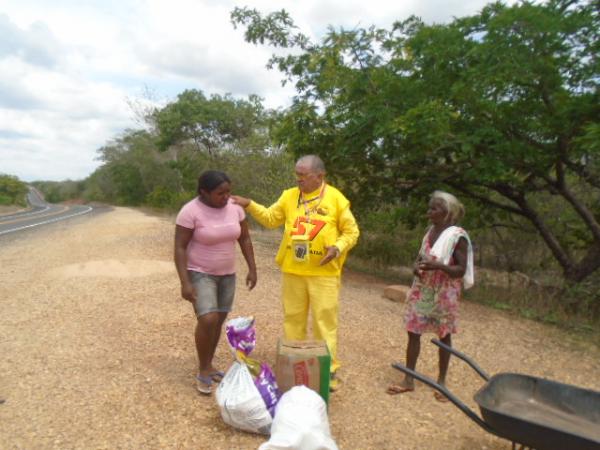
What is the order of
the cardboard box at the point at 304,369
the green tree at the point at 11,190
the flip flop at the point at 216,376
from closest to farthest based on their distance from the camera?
the cardboard box at the point at 304,369 < the flip flop at the point at 216,376 < the green tree at the point at 11,190

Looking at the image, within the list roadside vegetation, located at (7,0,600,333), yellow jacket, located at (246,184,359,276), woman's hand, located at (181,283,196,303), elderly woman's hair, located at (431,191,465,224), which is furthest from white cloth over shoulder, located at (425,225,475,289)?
roadside vegetation, located at (7,0,600,333)

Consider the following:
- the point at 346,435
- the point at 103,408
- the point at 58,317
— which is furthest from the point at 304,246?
the point at 58,317

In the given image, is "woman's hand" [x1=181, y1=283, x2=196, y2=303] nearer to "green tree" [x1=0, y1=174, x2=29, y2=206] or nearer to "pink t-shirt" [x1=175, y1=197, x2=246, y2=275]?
"pink t-shirt" [x1=175, y1=197, x2=246, y2=275]

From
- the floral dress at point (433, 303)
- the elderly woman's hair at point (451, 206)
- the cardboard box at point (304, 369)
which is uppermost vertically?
the elderly woman's hair at point (451, 206)

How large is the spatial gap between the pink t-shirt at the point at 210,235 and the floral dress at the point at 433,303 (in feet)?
4.97

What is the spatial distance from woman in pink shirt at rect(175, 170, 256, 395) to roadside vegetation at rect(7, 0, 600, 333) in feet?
12.8

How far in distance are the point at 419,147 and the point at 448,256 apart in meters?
4.15

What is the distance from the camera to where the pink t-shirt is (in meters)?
3.39

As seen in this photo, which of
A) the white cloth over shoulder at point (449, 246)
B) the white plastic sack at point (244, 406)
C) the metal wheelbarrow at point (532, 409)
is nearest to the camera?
the metal wheelbarrow at point (532, 409)

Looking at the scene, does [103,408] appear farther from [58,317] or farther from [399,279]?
[399,279]

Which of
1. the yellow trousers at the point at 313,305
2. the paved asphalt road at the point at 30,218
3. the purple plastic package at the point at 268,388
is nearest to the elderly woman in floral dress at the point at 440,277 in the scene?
the yellow trousers at the point at 313,305

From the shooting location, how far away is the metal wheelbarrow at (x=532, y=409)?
93.2 inches

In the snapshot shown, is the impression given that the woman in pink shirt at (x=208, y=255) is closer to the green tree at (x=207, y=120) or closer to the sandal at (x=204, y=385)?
the sandal at (x=204, y=385)

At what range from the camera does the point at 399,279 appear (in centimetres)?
998
